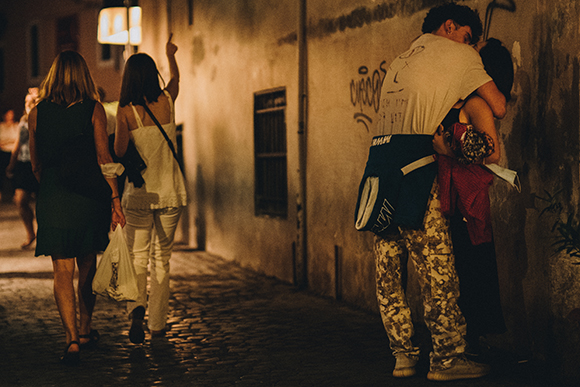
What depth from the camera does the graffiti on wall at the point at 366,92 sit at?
6.94 meters

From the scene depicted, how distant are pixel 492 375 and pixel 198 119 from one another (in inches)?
320

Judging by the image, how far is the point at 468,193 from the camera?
4.44m

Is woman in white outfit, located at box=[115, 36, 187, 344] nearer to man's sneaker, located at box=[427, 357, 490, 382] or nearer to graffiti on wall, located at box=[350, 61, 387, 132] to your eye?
graffiti on wall, located at box=[350, 61, 387, 132]

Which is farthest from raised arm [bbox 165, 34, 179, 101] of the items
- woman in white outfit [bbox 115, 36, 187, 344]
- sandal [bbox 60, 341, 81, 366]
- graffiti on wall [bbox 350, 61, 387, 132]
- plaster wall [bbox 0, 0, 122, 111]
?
plaster wall [bbox 0, 0, 122, 111]

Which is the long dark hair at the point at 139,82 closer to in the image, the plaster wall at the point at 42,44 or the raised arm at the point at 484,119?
the raised arm at the point at 484,119

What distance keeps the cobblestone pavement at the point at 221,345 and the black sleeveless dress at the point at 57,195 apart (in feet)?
2.52

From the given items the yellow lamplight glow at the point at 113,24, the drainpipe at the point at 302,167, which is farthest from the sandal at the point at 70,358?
the yellow lamplight glow at the point at 113,24

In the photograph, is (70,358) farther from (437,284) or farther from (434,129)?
(434,129)

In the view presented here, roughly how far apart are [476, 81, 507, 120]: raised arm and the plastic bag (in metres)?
2.55

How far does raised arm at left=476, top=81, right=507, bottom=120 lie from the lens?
442 centimetres

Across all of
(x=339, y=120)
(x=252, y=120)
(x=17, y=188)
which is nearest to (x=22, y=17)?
(x=17, y=188)

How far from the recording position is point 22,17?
111 ft

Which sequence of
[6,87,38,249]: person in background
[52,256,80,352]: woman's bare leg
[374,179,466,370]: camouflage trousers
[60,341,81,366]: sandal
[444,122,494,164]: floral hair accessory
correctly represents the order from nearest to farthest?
1. [444,122,494,164]: floral hair accessory
2. [374,179,466,370]: camouflage trousers
3. [60,341,81,366]: sandal
4. [52,256,80,352]: woman's bare leg
5. [6,87,38,249]: person in background

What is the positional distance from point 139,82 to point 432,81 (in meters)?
2.36
